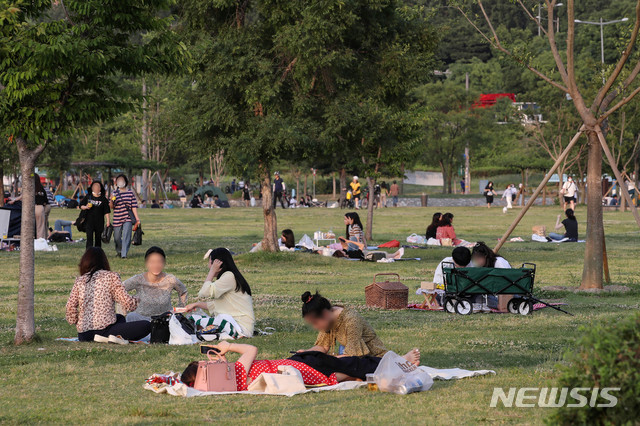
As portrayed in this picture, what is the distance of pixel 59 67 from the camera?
10781mm

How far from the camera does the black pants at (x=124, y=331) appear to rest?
11.3 m

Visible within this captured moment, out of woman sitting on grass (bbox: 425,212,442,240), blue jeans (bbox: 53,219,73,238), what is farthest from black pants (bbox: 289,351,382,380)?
blue jeans (bbox: 53,219,73,238)

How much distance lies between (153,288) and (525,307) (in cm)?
549

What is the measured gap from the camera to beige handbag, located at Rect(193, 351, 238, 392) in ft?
28.1

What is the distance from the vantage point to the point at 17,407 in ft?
26.0

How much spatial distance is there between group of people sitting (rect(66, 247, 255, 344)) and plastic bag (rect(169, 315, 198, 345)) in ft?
0.74

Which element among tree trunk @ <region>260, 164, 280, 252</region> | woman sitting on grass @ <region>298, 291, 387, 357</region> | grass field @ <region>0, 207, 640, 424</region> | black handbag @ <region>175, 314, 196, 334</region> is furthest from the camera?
tree trunk @ <region>260, 164, 280, 252</region>

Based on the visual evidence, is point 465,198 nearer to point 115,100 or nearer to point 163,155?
point 163,155

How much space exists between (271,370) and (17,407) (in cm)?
224

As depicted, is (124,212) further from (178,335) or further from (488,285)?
(178,335)

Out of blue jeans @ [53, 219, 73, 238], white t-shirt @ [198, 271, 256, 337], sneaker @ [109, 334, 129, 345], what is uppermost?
blue jeans @ [53, 219, 73, 238]

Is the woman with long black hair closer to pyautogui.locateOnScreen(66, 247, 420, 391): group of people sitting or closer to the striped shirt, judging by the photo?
the striped shirt

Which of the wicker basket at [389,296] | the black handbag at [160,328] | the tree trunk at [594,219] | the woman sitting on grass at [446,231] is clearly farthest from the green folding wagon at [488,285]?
the woman sitting on grass at [446,231]

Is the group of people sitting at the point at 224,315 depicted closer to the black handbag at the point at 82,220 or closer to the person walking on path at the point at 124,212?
the person walking on path at the point at 124,212
